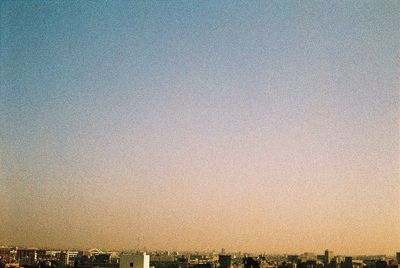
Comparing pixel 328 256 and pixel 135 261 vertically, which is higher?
pixel 135 261

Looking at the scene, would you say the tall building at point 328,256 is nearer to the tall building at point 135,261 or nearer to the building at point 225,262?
the building at point 225,262

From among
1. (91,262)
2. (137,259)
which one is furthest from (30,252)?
(137,259)

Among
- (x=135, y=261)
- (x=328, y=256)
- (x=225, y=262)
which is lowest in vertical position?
(x=225, y=262)

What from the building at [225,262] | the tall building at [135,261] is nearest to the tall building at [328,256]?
the building at [225,262]

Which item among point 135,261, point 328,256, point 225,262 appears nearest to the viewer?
point 135,261

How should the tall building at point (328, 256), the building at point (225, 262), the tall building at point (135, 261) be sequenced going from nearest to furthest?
1. the tall building at point (135, 261)
2. the building at point (225, 262)
3. the tall building at point (328, 256)

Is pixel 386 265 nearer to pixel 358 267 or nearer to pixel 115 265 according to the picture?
pixel 358 267

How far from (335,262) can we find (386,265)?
A: 1231 centimetres

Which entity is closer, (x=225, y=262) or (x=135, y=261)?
(x=135, y=261)

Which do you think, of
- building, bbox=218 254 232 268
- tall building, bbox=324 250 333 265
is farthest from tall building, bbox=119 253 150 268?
tall building, bbox=324 250 333 265

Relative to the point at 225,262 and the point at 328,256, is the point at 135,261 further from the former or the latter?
the point at 328,256

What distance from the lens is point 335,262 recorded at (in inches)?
Result: 2665

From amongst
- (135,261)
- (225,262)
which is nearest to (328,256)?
(225,262)

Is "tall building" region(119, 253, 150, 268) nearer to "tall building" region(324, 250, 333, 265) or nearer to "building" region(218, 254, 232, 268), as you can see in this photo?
"building" region(218, 254, 232, 268)
